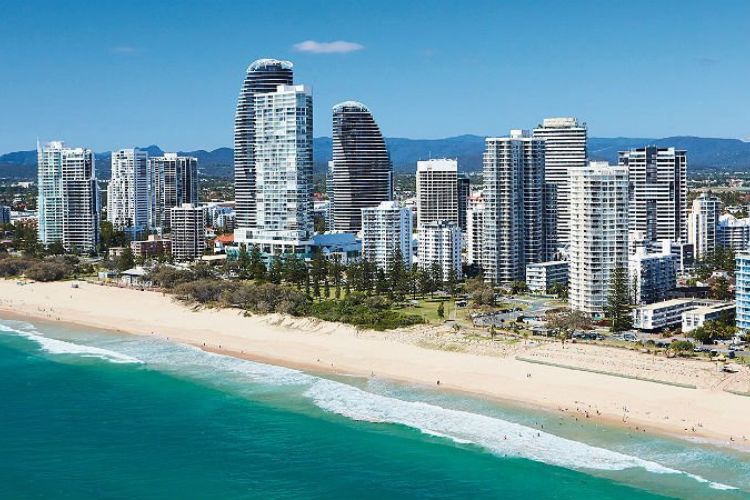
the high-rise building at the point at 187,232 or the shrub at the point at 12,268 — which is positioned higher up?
the high-rise building at the point at 187,232

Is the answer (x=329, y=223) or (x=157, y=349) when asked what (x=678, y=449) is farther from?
(x=329, y=223)

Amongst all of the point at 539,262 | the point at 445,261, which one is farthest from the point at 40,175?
the point at 539,262

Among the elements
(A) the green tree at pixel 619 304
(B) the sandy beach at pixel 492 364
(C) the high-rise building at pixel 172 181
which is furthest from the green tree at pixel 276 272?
(C) the high-rise building at pixel 172 181

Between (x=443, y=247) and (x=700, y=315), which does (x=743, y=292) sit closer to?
(x=700, y=315)

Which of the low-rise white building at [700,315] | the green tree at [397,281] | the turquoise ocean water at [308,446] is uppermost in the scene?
the green tree at [397,281]

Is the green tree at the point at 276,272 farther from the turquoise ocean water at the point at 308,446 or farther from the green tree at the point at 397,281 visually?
the turquoise ocean water at the point at 308,446

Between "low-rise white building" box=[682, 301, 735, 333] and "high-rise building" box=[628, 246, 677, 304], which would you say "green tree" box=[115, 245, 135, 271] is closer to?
"high-rise building" box=[628, 246, 677, 304]
